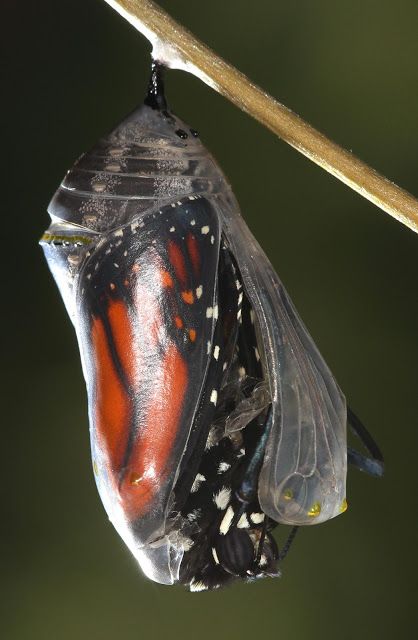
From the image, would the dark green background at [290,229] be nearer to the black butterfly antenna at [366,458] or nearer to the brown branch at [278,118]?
the black butterfly antenna at [366,458]

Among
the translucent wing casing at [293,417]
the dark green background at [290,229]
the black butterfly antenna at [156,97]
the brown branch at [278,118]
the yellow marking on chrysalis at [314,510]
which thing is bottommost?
the dark green background at [290,229]

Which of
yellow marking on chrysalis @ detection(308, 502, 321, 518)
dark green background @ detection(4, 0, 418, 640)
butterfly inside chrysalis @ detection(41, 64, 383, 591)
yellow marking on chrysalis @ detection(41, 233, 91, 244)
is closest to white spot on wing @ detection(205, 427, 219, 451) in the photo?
butterfly inside chrysalis @ detection(41, 64, 383, 591)

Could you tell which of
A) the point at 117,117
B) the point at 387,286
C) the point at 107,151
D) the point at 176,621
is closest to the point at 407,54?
the point at 387,286

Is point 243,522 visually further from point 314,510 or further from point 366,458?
point 366,458

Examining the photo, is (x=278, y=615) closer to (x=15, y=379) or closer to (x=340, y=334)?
(x=340, y=334)

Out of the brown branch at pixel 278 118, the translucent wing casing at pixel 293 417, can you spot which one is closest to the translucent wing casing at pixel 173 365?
the translucent wing casing at pixel 293 417

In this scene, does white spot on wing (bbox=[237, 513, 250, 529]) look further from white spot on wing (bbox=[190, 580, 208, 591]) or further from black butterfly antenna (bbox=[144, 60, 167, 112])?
black butterfly antenna (bbox=[144, 60, 167, 112])

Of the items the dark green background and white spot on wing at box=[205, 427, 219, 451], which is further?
the dark green background
